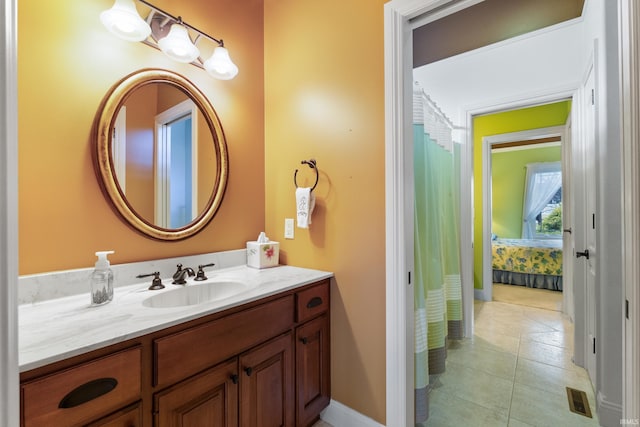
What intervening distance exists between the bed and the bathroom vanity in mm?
4179

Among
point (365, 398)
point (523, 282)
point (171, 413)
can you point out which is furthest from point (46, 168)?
point (523, 282)

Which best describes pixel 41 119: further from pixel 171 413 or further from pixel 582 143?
pixel 582 143

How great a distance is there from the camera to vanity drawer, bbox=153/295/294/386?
3.03 feet

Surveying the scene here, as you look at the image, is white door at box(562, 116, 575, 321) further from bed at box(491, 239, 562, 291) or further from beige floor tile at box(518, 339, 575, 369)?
bed at box(491, 239, 562, 291)

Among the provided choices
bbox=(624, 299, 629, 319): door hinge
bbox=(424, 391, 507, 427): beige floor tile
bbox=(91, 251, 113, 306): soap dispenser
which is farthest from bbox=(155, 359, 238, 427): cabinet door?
bbox=(624, 299, 629, 319): door hinge

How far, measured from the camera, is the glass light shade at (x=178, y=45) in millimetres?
1420

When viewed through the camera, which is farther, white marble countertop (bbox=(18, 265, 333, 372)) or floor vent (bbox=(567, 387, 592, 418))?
floor vent (bbox=(567, 387, 592, 418))

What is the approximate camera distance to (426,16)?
1.37m

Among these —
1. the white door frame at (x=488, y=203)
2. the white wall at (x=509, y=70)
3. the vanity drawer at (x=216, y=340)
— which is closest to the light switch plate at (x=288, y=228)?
the vanity drawer at (x=216, y=340)

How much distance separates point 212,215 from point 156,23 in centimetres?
105

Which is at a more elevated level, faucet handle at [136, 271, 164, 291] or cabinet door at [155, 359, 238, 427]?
faucet handle at [136, 271, 164, 291]

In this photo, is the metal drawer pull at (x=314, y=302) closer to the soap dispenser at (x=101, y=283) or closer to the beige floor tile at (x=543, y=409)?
the soap dispenser at (x=101, y=283)

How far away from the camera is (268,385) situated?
1.25 meters

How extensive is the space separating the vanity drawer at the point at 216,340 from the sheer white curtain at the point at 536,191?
6.58 metres
